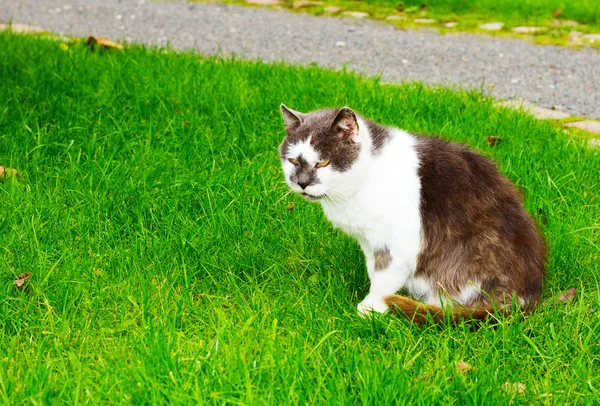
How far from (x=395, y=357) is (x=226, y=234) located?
124cm

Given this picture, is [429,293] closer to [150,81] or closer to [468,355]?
[468,355]

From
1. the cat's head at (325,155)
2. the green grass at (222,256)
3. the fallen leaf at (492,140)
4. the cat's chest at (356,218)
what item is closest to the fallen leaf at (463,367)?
the green grass at (222,256)

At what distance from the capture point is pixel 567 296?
9.66ft

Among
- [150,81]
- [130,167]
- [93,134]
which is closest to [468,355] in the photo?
[130,167]

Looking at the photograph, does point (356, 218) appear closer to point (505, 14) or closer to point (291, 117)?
point (291, 117)

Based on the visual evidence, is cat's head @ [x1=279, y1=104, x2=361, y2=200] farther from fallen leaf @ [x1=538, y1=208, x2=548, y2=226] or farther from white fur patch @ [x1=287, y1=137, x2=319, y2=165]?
fallen leaf @ [x1=538, y1=208, x2=548, y2=226]

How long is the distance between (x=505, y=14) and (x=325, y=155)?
558 centimetres

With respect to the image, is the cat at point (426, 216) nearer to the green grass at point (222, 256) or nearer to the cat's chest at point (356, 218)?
the cat's chest at point (356, 218)

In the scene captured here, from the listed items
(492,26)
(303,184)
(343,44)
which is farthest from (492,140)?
(492,26)

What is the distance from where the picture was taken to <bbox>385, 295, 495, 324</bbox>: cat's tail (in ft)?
8.98

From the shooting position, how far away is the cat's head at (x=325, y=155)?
2896mm

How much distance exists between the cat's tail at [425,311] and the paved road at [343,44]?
2.81 metres

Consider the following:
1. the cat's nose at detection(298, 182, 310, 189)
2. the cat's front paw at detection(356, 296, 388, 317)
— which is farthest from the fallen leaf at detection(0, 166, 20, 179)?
the cat's front paw at detection(356, 296, 388, 317)

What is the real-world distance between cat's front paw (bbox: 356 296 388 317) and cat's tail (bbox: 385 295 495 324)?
0.09 m
